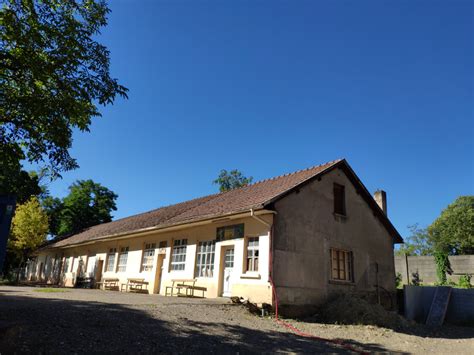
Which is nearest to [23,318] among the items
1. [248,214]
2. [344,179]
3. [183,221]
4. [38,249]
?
[248,214]

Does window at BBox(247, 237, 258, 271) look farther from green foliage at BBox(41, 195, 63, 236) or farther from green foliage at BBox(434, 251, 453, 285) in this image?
green foliage at BBox(41, 195, 63, 236)

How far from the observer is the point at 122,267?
2159 cm

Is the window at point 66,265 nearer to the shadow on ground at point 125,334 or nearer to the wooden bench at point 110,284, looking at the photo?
the wooden bench at point 110,284

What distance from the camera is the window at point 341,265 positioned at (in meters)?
15.2

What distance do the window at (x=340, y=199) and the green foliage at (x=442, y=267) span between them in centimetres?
1362

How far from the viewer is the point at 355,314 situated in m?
12.6

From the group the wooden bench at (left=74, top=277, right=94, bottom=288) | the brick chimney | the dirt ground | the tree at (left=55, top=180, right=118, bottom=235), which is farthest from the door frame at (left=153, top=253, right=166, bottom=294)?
the tree at (left=55, top=180, right=118, bottom=235)

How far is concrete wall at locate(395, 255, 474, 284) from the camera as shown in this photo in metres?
24.7

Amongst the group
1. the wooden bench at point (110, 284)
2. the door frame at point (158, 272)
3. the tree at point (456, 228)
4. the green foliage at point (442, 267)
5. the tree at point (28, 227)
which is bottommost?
the wooden bench at point (110, 284)

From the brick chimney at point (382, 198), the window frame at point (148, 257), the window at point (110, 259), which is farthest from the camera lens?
the window at point (110, 259)

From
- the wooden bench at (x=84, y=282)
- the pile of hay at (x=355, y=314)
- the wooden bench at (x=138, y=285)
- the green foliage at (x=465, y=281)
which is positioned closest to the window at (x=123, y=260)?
the wooden bench at (x=138, y=285)

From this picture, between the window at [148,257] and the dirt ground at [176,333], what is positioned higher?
the window at [148,257]

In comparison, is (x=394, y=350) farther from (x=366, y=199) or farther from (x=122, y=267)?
(x=122, y=267)

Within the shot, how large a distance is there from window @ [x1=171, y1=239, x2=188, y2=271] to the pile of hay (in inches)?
256
